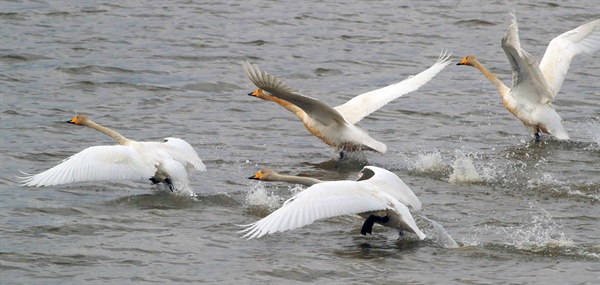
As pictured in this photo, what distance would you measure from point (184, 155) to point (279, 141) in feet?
8.82

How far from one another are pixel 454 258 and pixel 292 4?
13.4 meters

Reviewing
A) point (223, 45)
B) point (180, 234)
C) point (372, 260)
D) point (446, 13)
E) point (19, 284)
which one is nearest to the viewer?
point (19, 284)

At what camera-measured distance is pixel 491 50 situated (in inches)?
744

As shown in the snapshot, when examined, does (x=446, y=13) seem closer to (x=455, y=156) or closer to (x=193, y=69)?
(x=193, y=69)

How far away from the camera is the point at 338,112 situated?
12.1 m

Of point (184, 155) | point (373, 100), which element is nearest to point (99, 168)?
point (184, 155)

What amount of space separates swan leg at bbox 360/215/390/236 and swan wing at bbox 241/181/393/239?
0.69 ft

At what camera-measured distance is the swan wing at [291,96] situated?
1084 centimetres

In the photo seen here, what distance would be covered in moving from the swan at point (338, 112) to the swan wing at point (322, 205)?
2.61 metres

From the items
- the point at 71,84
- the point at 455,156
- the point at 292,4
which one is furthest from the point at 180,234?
the point at 292,4

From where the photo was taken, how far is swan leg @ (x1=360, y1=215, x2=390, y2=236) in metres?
8.90

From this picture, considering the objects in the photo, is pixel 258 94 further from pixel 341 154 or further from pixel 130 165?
pixel 130 165

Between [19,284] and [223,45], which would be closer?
[19,284]

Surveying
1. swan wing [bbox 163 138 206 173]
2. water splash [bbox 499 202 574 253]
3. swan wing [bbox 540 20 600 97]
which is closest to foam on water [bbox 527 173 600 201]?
water splash [bbox 499 202 574 253]
